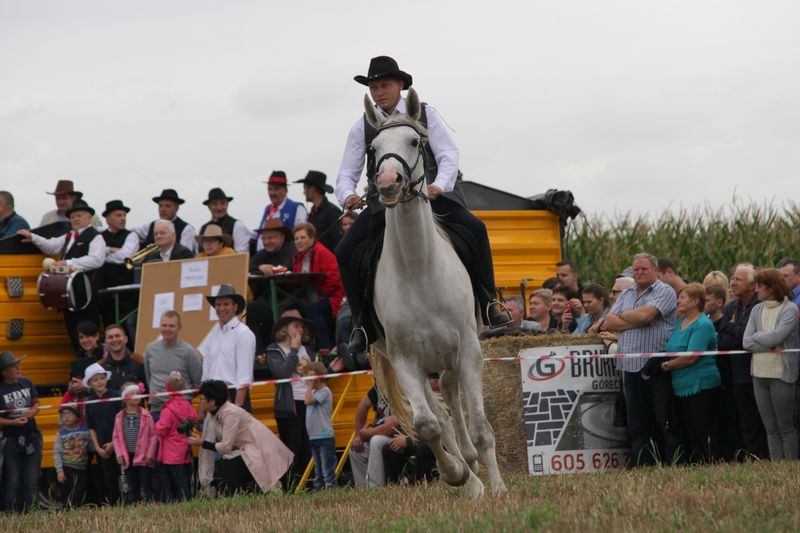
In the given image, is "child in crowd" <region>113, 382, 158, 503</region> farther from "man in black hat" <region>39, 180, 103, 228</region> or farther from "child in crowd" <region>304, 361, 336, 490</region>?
"man in black hat" <region>39, 180, 103, 228</region>

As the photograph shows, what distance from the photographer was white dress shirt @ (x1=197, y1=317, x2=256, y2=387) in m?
13.6

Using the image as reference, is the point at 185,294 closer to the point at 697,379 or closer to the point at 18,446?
the point at 18,446

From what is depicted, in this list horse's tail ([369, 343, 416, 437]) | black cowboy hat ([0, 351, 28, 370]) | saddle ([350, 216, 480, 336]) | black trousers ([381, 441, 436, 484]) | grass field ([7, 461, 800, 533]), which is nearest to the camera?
grass field ([7, 461, 800, 533])

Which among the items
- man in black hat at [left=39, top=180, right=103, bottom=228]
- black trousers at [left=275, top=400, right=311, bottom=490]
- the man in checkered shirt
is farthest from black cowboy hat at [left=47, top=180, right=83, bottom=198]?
the man in checkered shirt

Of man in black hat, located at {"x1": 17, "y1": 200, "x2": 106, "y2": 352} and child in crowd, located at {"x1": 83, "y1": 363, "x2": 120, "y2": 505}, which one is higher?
man in black hat, located at {"x1": 17, "y1": 200, "x2": 106, "y2": 352}

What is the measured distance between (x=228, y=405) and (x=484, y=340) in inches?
110

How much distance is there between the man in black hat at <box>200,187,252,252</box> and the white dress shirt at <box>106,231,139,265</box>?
914 millimetres

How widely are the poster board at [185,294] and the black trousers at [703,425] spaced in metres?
5.73

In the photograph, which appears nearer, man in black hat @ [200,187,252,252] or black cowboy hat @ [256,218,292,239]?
black cowboy hat @ [256,218,292,239]

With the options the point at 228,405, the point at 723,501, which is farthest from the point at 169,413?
the point at 723,501

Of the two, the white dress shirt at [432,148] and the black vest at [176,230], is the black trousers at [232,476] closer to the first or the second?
the white dress shirt at [432,148]

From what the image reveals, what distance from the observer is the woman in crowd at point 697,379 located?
11.9 m

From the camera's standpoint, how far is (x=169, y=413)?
13242mm

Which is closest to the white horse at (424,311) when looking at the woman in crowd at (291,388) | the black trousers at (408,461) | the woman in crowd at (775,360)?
the black trousers at (408,461)
